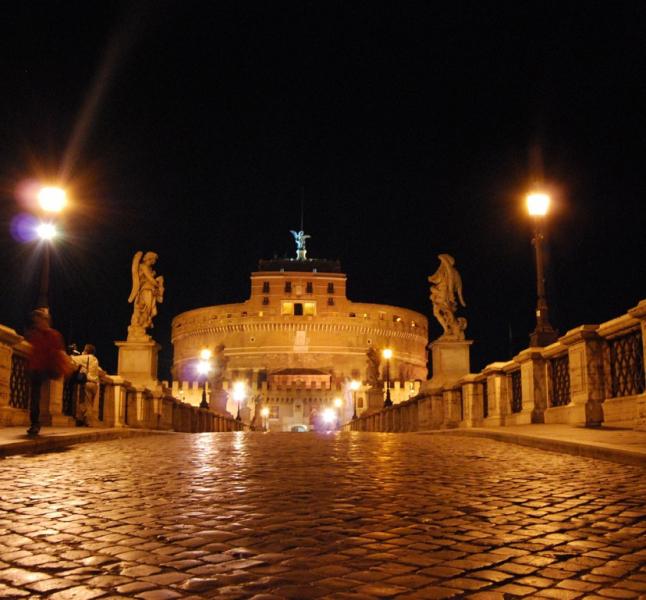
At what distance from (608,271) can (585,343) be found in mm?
47445

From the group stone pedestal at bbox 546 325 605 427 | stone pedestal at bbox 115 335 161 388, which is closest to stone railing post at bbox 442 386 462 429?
stone pedestal at bbox 546 325 605 427

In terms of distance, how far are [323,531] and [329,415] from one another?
80.9 m

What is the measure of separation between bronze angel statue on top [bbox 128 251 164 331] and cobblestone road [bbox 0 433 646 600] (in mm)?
18900

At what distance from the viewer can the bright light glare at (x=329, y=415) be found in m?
84.2

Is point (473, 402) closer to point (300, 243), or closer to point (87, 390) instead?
point (87, 390)

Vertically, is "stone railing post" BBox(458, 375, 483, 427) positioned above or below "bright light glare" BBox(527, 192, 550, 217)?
below

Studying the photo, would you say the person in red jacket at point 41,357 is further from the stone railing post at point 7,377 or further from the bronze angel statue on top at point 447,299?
the bronze angel statue on top at point 447,299

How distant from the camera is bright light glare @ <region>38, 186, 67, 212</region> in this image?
46.9 ft

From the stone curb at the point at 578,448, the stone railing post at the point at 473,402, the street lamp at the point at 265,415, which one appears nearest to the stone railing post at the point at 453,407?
the stone railing post at the point at 473,402

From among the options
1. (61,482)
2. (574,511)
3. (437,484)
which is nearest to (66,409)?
(61,482)

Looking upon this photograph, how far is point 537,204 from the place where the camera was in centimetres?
1627

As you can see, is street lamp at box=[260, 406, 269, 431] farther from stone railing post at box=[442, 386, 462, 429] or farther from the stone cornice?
the stone cornice

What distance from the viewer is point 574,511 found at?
5.27 metres

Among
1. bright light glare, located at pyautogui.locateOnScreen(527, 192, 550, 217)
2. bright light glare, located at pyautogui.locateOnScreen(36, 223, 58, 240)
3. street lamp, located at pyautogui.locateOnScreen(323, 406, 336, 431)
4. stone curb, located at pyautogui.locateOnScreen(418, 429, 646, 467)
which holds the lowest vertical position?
street lamp, located at pyautogui.locateOnScreen(323, 406, 336, 431)
